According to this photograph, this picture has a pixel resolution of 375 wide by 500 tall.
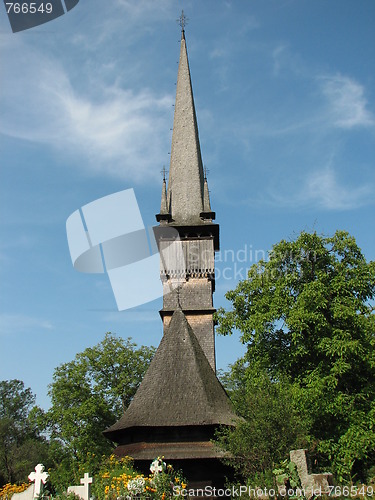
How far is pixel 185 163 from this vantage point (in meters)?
29.4

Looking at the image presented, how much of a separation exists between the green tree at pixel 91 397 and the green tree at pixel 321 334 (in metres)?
13.6

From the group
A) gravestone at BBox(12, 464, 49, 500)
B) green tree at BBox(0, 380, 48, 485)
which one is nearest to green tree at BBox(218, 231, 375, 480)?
gravestone at BBox(12, 464, 49, 500)

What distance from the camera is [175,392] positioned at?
18.0m

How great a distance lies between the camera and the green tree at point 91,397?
30.6m

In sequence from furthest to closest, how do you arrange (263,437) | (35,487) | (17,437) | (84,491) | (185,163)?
(17,437)
(185,163)
(263,437)
(35,487)
(84,491)

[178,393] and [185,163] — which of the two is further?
[185,163]

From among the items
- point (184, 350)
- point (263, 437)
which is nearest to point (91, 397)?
point (184, 350)

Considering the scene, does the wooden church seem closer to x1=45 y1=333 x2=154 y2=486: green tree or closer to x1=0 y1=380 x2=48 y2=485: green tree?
x1=45 y1=333 x2=154 y2=486: green tree

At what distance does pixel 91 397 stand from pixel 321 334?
18.4m

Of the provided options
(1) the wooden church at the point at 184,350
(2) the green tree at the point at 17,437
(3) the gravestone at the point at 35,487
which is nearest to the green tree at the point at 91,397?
(2) the green tree at the point at 17,437

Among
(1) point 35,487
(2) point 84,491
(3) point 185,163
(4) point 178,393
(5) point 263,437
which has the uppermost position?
(3) point 185,163

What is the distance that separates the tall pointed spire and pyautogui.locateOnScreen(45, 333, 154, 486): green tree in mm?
12944

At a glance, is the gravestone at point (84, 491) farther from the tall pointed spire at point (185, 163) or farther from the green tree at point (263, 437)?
the tall pointed spire at point (185, 163)

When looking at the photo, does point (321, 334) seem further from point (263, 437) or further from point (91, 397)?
point (91, 397)
